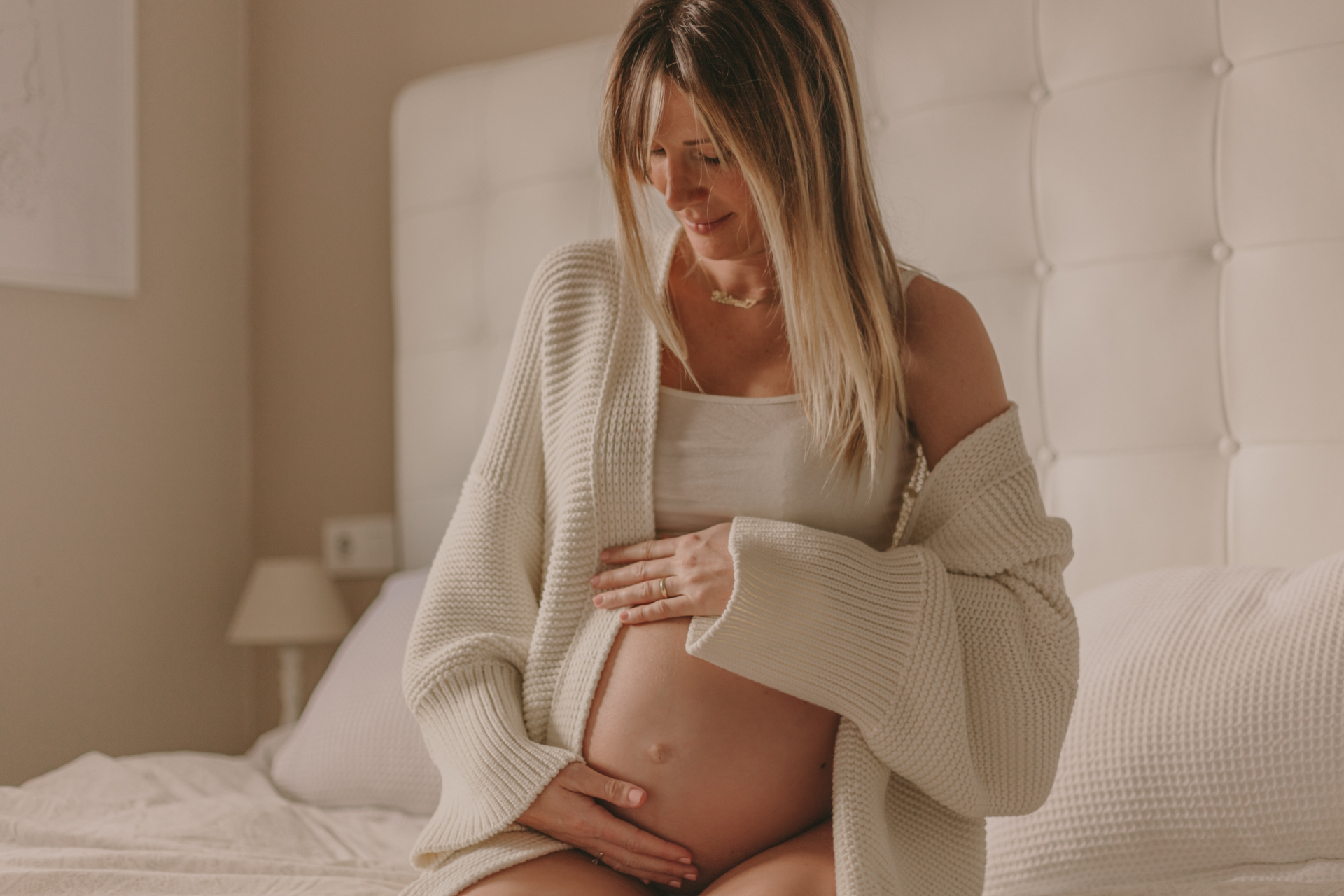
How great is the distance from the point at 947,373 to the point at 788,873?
0.49 m

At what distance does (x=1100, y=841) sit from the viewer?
46.2 inches

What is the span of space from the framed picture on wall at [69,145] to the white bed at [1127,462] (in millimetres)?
930

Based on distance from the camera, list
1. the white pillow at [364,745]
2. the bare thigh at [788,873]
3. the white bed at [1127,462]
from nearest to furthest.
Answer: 1. the bare thigh at [788,873]
2. the white bed at [1127,462]
3. the white pillow at [364,745]

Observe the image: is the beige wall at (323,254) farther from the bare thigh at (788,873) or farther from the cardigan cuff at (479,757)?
the bare thigh at (788,873)

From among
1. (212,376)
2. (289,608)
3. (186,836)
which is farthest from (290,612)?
(186,836)

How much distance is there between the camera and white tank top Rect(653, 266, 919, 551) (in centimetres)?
112

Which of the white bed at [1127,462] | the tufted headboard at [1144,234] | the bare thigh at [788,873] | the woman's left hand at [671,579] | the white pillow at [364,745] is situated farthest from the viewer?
the white pillow at [364,745]

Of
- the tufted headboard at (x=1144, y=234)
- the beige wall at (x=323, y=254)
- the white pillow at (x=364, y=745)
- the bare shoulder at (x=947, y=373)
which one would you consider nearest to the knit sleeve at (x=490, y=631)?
the bare shoulder at (x=947, y=373)

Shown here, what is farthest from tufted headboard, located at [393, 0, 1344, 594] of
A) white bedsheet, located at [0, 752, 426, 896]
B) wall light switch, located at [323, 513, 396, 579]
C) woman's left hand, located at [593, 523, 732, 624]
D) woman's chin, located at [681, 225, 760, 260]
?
wall light switch, located at [323, 513, 396, 579]

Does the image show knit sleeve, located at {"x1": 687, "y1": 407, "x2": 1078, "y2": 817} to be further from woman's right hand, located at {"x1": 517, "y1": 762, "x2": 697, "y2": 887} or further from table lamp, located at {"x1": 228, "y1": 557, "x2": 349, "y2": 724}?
table lamp, located at {"x1": 228, "y1": 557, "x2": 349, "y2": 724}

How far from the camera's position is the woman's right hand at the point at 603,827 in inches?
40.1

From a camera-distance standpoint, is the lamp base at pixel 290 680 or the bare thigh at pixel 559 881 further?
the lamp base at pixel 290 680

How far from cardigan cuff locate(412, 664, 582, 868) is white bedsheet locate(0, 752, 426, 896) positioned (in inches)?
8.3

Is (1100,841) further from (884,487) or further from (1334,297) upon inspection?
(1334,297)
